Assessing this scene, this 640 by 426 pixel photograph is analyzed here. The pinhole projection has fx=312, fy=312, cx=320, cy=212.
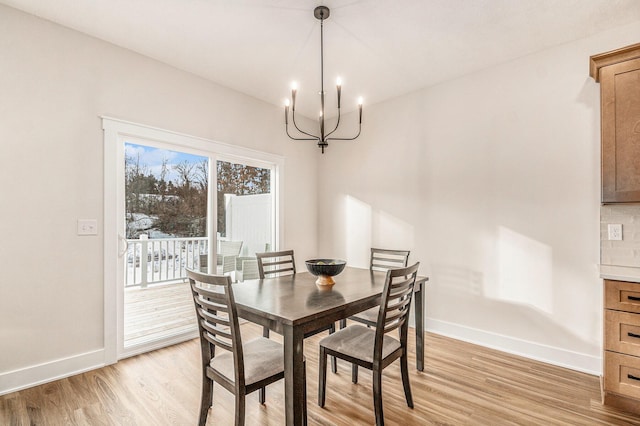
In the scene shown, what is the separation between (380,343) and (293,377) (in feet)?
1.90

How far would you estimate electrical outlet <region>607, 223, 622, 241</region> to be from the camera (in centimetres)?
241

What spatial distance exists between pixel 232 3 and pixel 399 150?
2.36 metres

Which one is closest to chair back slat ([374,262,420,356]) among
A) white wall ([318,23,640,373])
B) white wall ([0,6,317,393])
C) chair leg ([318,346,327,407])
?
chair leg ([318,346,327,407])

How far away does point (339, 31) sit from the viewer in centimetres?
252

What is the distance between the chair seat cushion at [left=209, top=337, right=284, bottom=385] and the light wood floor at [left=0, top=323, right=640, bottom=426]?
0.45 metres

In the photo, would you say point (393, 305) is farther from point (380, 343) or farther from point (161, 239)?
point (161, 239)

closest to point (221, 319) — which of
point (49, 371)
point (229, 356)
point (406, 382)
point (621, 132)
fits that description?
point (229, 356)

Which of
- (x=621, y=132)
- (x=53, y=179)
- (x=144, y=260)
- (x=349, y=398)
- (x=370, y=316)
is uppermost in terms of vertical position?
(x=621, y=132)

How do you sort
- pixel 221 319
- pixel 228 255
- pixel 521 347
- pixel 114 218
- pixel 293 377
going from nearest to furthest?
pixel 293 377
pixel 221 319
pixel 114 218
pixel 521 347
pixel 228 255

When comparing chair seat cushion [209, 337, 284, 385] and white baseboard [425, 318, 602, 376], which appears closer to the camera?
chair seat cushion [209, 337, 284, 385]

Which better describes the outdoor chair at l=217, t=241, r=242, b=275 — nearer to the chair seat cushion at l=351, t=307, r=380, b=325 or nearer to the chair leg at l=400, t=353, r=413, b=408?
Result: the chair seat cushion at l=351, t=307, r=380, b=325

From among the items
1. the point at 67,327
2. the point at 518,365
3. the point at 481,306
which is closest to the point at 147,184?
the point at 67,327

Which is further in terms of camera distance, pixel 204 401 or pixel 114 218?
pixel 114 218

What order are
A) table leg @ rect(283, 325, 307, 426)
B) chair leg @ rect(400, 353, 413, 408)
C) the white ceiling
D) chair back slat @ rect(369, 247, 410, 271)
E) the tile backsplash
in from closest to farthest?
table leg @ rect(283, 325, 307, 426) → chair leg @ rect(400, 353, 413, 408) → the white ceiling → the tile backsplash → chair back slat @ rect(369, 247, 410, 271)
